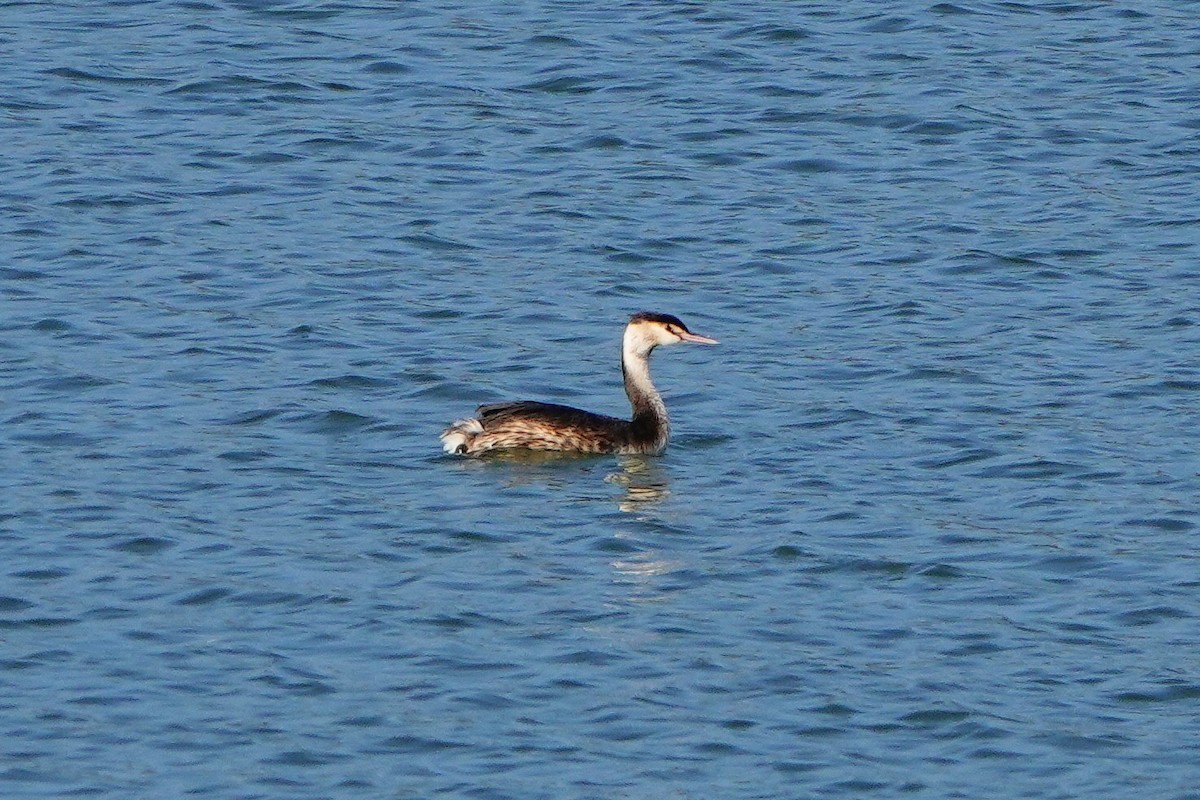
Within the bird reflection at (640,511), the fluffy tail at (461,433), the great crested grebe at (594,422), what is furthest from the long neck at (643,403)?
the fluffy tail at (461,433)

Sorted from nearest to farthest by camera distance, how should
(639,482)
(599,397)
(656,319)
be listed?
(639,482) < (656,319) < (599,397)

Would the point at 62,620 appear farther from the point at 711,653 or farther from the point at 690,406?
the point at 690,406

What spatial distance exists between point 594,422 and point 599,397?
1367mm

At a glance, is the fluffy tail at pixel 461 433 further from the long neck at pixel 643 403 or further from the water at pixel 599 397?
the long neck at pixel 643 403

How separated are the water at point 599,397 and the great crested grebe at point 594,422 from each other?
0.19 metres

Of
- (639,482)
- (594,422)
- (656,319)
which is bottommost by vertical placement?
(639,482)

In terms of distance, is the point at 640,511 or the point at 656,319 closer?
the point at 640,511

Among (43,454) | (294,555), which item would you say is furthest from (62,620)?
(43,454)

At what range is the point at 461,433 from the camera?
14.1m

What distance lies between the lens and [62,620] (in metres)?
11.5

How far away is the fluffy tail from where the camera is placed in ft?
46.3

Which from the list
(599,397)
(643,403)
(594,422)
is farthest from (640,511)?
(599,397)

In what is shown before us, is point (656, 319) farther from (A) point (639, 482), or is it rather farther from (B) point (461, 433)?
(B) point (461, 433)

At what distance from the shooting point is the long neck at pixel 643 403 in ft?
47.8
